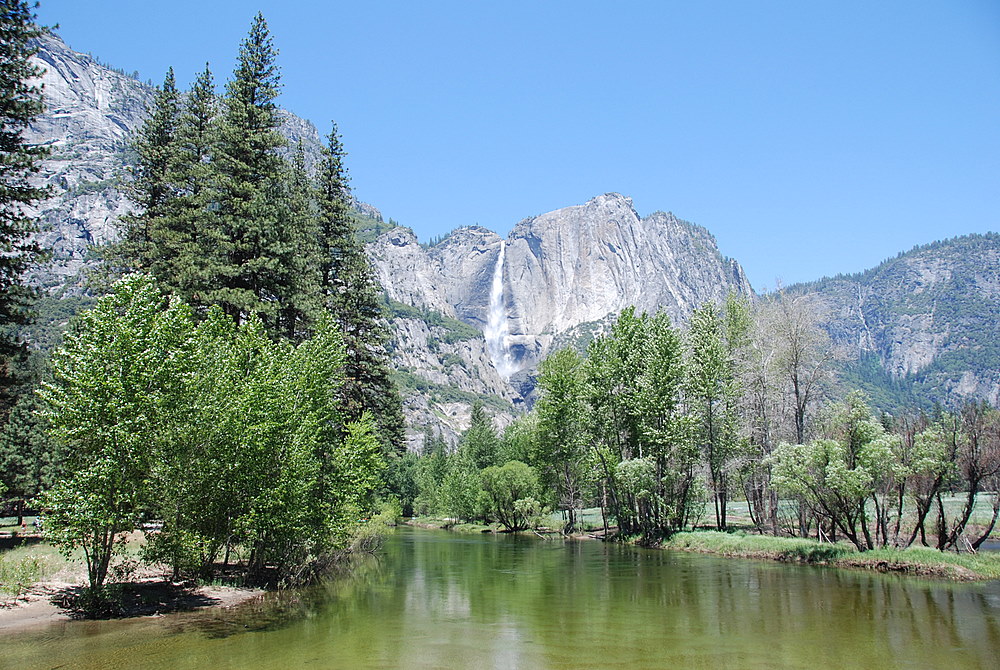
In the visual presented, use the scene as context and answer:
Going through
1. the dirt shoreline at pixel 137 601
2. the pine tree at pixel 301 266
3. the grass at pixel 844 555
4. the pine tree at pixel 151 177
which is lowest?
the grass at pixel 844 555

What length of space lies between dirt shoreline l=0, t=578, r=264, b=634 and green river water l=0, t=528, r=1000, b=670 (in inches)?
29.0

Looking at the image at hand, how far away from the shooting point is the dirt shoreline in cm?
1371

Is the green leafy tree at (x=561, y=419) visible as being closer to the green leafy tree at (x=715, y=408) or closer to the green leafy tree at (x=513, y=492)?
the green leafy tree at (x=513, y=492)

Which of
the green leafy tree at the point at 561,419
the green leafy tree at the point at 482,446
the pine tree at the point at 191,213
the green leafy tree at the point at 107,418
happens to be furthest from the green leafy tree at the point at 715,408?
the green leafy tree at the point at 482,446

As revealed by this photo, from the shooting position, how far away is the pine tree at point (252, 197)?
25828 millimetres

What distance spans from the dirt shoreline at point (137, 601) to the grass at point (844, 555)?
23525 mm

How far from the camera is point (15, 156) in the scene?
2028cm

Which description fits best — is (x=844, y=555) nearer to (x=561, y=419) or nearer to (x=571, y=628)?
(x=571, y=628)

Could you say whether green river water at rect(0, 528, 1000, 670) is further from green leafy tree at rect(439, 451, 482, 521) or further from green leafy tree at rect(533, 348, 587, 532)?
green leafy tree at rect(439, 451, 482, 521)

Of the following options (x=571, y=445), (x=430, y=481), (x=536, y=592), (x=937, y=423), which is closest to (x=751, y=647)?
(x=536, y=592)

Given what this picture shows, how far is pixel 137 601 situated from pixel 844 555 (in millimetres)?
26726

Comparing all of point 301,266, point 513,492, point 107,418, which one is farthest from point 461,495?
point 107,418

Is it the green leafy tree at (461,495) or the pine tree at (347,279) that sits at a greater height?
the pine tree at (347,279)

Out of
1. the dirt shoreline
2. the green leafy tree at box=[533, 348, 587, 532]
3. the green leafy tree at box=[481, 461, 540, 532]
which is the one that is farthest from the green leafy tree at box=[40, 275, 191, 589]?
the green leafy tree at box=[481, 461, 540, 532]
